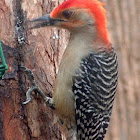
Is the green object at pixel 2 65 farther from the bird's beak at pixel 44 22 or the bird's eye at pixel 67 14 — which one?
the bird's eye at pixel 67 14

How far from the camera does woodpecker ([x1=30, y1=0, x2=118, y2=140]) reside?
19.6 ft

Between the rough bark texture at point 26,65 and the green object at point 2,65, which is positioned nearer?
the green object at point 2,65

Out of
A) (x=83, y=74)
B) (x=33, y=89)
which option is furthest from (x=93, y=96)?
(x=33, y=89)

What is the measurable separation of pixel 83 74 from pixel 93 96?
0.24 m

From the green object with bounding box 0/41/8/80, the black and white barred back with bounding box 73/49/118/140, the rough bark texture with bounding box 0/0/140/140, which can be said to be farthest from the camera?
the black and white barred back with bounding box 73/49/118/140

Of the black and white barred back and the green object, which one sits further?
the black and white barred back

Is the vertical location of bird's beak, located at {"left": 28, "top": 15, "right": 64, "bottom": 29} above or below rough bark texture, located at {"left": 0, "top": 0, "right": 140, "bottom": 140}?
above

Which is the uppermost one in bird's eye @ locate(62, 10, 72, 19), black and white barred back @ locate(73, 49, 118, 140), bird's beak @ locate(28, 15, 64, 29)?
bird's eye @ locate(62, 10, 72, 19)

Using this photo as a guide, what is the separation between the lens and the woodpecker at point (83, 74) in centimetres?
596

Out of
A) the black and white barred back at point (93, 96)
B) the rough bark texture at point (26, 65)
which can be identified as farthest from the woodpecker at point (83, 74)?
the rough bark texture at point (26, 65)

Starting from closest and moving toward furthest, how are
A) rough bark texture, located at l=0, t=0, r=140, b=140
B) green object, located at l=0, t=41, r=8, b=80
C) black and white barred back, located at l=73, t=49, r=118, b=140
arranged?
green object, located at l=0, t=41, r=8, b=80, rough bark texture, located at l=0, t=0, r=140, b=140, black and white barred back, located at l=73, t=49, r=118, b=140

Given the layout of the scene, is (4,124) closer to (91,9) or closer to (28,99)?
(28,99)

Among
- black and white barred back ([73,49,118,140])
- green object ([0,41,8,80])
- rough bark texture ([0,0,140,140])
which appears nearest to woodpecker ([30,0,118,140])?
black and white barred back ([73,49,118,140])

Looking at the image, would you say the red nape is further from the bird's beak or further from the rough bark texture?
the rough bark texture
